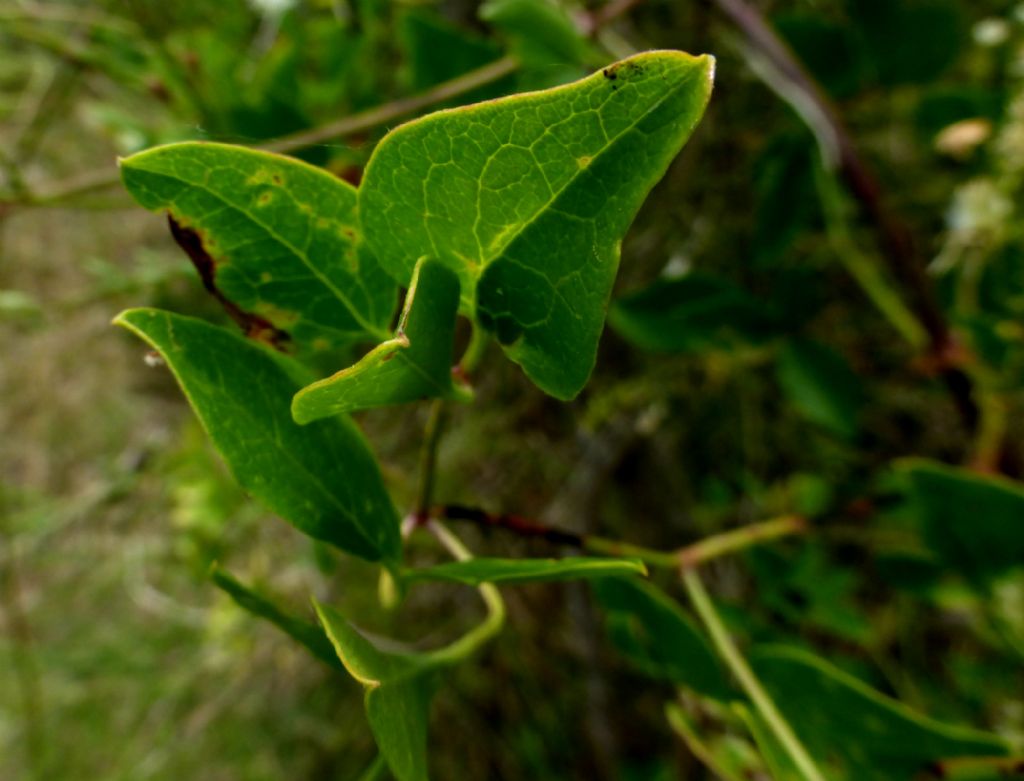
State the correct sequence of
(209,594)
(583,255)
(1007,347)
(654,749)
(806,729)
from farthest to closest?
(209,594) < (654,749) < (1007,347) < (806,729) < (583,255)

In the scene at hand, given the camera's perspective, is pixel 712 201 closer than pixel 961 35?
No

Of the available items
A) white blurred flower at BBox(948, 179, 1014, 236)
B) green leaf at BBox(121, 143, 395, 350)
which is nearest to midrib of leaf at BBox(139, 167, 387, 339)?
green leaf at BBox(121, 143, 395, 350)

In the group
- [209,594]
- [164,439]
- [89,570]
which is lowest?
[89,570]

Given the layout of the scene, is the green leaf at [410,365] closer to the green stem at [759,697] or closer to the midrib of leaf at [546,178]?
the midrib of leaf at [546,178]

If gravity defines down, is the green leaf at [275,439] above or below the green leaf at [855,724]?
above

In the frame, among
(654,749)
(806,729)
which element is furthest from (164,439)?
(806,729)

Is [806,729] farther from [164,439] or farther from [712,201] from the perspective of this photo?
[164,439]

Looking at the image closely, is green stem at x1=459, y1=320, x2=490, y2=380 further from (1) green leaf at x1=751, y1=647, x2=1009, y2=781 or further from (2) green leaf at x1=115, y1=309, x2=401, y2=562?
(1) green leaf at x1=751, y1=647, x2=1009, y2=781

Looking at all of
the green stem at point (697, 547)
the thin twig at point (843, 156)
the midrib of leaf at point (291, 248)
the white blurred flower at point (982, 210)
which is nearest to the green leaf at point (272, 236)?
the midrib of leaf at point (291, 248)
